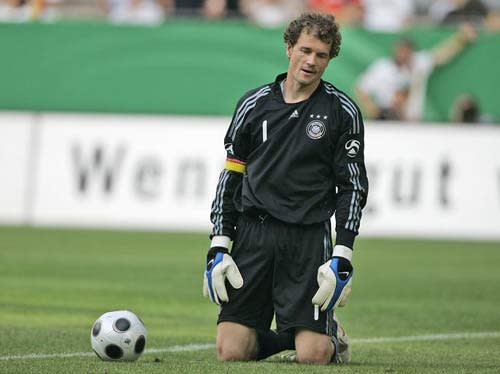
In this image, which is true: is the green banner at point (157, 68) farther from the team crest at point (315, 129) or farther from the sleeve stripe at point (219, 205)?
the team crest at point (315, 129)

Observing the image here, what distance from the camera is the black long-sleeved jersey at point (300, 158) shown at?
820cm

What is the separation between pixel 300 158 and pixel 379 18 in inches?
579

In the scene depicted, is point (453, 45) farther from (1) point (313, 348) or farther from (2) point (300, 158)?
(1) point (313, 348)

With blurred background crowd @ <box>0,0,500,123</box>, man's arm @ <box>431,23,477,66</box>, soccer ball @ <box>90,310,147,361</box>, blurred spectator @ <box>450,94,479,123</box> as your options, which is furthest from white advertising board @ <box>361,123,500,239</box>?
soccer ball @ <box>90,310,147,361</box>

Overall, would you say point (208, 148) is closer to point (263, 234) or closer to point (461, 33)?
point (461, 33)

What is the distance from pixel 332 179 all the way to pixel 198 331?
251cm

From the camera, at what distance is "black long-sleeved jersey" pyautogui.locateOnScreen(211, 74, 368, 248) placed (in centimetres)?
820

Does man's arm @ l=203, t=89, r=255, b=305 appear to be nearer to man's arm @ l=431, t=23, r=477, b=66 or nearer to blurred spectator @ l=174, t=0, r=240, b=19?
man's arm @ l=431, t=23, r=477, b=66

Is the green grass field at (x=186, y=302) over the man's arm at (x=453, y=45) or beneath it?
beneath

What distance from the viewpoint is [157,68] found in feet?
72.8

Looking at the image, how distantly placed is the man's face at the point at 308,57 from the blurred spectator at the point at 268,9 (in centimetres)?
1468

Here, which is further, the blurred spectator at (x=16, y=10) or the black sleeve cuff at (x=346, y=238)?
the blurred spectator at (x=16, y=10)

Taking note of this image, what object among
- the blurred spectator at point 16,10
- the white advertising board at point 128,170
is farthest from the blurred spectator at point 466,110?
the blurred spectator at point 16,10

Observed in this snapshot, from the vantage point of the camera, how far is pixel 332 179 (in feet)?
27.5
